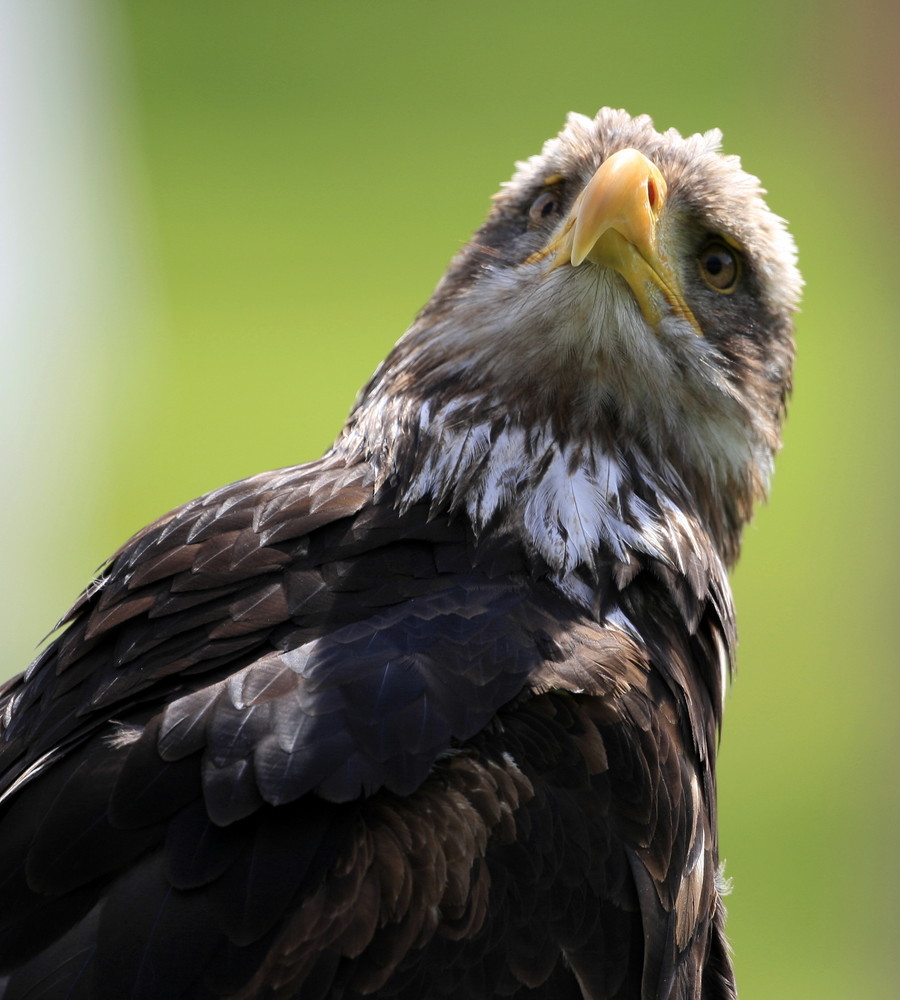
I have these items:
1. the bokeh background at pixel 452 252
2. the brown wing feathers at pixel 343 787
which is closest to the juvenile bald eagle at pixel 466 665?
the brown wing feathers at pixel 343 787

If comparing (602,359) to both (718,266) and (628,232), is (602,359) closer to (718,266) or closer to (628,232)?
(628,232)

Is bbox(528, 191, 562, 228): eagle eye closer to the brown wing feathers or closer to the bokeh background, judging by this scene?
the brown wing feathers

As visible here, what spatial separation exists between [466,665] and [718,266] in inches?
49.8

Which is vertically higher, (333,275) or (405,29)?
(405,29)

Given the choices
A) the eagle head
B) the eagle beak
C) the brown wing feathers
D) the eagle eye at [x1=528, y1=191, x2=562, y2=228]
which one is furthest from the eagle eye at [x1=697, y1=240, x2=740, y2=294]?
the brown wing feathers

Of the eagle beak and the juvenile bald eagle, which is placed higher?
the eagle beak

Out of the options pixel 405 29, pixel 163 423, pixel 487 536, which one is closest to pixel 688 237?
pixel 487 536

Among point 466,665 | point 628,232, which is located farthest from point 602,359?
point 466,665

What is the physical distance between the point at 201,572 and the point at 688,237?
1.33 meters

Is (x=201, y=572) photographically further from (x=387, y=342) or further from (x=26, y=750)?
(x=387, y=342)

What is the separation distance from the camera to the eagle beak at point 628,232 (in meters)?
2.51

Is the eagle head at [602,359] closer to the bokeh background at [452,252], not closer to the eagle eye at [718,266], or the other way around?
the eagle eye at [718,266]

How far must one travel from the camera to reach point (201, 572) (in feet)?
7.56

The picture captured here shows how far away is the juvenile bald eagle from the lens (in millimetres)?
1903
